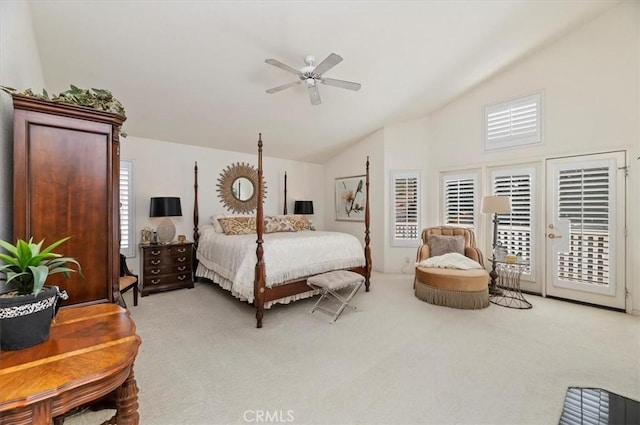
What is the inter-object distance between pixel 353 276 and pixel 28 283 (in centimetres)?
300

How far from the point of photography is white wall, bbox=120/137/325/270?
14.7ft

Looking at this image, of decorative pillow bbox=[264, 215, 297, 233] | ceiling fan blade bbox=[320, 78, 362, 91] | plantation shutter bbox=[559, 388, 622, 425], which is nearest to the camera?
plantation shutter bbox=[559, 388, 622, 425]

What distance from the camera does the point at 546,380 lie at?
2.14 meters

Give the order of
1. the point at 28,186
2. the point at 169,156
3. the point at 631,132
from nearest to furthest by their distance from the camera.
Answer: the point at 28,186 → the point at 631,132 → the point at 169,156

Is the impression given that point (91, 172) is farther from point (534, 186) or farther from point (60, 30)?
point (534, 186)

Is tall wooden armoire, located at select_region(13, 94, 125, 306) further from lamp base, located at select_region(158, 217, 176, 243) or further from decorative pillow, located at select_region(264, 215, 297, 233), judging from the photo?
decorative pillow, located at select_region(264, 215, 297, 233)

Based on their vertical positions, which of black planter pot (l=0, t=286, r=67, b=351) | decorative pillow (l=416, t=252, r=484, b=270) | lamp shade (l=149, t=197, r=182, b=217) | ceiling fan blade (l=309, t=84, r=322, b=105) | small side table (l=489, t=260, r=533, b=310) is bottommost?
small side table (l=489, t=260, r=533, b=310)

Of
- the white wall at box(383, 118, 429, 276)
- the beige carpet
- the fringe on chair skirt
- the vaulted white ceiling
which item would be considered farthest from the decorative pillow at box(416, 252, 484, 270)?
the vaulted white ceiling

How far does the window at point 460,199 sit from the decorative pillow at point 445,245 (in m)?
0.74

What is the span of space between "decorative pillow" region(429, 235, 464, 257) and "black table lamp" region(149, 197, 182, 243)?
4113mm

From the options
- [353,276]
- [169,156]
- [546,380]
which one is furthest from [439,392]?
[169,156]

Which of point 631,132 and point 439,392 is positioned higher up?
point 631,132

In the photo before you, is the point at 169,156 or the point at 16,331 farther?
the point at 169,156

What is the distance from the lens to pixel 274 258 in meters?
3.38
